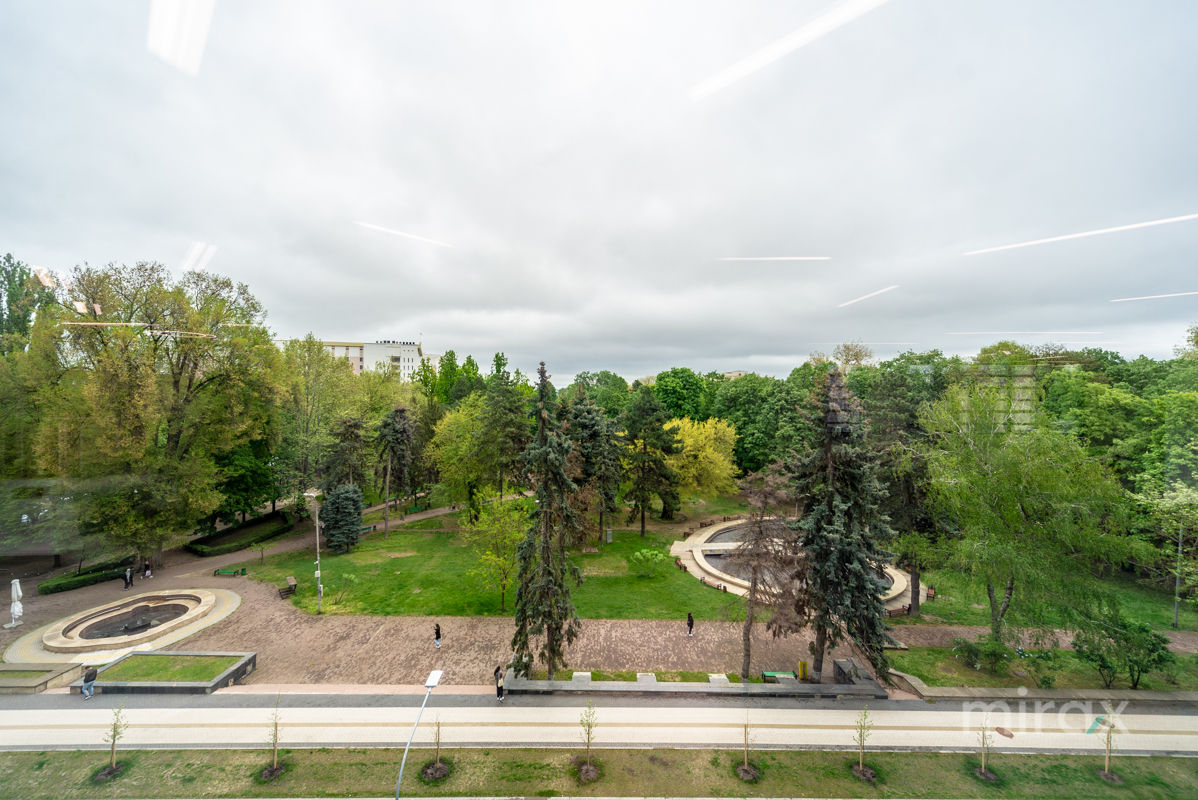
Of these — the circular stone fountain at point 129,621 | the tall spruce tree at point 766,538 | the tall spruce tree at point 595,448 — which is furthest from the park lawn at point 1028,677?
the circular stone fountain at point 129,621

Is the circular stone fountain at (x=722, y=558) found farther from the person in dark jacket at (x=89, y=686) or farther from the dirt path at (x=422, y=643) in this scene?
the person in dark jacket at (x=89, y=686)

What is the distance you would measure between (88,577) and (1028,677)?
42.1 metres

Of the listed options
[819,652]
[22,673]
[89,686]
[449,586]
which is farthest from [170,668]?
[819,652]

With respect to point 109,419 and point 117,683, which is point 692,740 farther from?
point 109,419

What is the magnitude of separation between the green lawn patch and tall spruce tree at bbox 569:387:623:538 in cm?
414

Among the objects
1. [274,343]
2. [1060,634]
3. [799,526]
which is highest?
[274,343]

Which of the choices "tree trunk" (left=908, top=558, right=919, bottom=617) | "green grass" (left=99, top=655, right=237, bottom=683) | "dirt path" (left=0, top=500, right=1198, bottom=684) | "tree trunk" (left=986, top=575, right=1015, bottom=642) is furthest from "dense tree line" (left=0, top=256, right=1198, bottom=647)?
"green grass" (left=99, top=655, right=237, bottom=683)

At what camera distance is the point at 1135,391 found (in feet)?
91.4

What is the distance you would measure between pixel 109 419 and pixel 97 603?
28.3 feet

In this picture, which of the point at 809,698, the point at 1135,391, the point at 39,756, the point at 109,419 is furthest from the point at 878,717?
the point at 109,419

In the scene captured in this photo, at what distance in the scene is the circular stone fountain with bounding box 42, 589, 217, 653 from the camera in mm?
16019

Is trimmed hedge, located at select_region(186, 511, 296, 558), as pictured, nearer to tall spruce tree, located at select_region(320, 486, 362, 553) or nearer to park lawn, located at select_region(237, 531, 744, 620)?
park lawn, located at select_region(237, 531, 744, 620)

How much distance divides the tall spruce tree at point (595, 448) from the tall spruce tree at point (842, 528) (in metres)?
14.0

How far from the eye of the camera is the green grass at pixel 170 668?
13992mm
